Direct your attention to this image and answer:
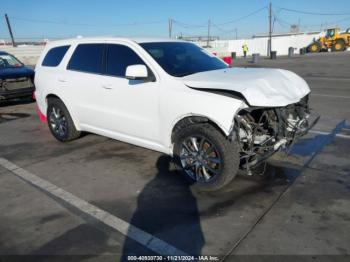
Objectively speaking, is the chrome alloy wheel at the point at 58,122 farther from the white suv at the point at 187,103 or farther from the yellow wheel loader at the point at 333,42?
the yellow wheel loader at the point at 333,42

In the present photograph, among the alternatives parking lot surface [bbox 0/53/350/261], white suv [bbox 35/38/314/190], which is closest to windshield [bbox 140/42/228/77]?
white suv [bbox 35/38/314/190]

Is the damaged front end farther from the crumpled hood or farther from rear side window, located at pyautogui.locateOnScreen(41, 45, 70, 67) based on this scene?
rear side window, located at pyautogui.locateOnScreen(41, 45, 70, 67)

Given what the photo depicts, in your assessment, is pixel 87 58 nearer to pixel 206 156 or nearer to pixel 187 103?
pixel 187 103

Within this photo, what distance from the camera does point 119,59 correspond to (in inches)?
192

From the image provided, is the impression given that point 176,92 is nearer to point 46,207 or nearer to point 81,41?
point 46,207

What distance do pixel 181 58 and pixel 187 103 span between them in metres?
1.16

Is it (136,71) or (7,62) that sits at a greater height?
(136,71)

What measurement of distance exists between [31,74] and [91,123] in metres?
6.07

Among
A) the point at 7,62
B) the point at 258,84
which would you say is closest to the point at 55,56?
the point at 258,84

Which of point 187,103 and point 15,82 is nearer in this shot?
point 187,103

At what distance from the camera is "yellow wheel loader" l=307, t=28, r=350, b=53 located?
42.5 meters

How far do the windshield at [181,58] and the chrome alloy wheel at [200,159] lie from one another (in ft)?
3.23

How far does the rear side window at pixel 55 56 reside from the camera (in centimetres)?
598

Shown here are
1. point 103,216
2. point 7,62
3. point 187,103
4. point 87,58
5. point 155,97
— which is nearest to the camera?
point 103,216
